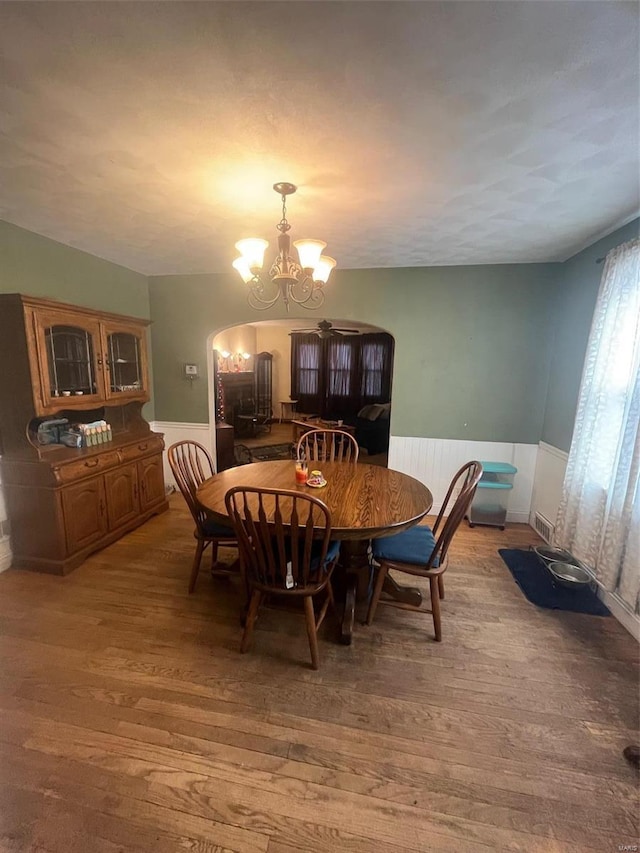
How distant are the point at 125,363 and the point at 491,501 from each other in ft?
12.4

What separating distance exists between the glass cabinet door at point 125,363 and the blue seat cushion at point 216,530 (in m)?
1.66

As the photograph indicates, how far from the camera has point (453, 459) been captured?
3713mm

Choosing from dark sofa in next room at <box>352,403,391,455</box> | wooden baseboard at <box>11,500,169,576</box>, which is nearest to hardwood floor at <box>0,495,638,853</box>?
wooden baseboard at <box>11,500,169,576</box>

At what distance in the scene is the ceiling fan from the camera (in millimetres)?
6632

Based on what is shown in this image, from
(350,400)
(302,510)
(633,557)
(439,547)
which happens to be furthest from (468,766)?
(350,400)

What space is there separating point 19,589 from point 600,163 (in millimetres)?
4218

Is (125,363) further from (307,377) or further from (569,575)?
(307,377)

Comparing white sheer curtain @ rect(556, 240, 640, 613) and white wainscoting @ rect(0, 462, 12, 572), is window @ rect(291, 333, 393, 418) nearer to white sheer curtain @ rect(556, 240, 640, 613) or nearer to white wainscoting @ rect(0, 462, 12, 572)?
white sheer curtain @ rect(556, 240, 640, 613)

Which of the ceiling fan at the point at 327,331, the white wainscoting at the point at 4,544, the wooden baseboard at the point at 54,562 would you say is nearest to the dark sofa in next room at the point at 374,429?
the ceiling fan at the point at 327,331

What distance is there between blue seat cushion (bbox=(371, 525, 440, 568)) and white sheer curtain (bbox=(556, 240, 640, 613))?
1184 mm

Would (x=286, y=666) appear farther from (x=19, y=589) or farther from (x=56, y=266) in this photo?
(x=56, y=266)

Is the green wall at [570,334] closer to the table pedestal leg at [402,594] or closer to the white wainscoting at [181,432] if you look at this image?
the table pedestal leg at [402,594]

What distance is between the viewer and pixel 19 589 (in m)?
2.38

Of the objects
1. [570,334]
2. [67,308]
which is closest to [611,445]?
[570,334]
